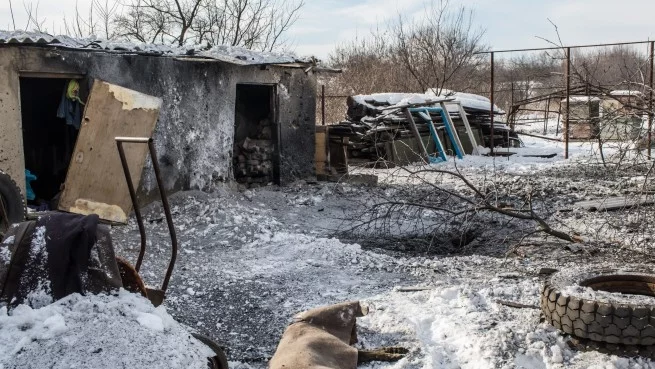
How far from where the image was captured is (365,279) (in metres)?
6.45

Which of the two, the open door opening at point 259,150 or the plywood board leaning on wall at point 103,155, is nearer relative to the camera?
the plywood board leaning on wall at point 103,155

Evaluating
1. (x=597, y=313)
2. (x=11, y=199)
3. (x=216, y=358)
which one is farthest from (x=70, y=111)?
(x=597, y=313)

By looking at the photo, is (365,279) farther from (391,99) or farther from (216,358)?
(391,99)

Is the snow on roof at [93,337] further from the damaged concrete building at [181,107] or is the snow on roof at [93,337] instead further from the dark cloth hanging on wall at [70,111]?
the dark cloth hanging on wall at [70,111]

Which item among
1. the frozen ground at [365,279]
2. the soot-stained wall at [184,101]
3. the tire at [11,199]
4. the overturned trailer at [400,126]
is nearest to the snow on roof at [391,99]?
the overturned trailer at [400,126]

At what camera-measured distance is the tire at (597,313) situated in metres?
3.85

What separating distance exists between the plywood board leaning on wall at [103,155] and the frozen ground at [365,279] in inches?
17.7

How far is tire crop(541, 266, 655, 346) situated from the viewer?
3854 millimetres

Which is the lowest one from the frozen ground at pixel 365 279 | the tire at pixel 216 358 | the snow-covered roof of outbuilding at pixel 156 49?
the frozen ground at pixel 365 279

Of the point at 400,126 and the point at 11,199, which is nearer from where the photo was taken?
the point at 11,199

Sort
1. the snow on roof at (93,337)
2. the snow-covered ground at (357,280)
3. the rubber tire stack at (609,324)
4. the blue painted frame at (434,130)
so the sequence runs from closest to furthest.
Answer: the snow on roof at (93,337), the rubber tire stack at (609,324), the snow-covered ground at (357,280), the blue painted frame at (434,130)

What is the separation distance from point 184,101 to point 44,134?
10.6ft

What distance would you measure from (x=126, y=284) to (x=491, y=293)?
3.11m

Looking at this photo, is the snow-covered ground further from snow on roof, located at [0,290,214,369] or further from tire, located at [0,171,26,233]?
tire, located at [0,171,26,233]
